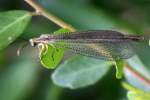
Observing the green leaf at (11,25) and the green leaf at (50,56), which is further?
the green leaf at (11,25)

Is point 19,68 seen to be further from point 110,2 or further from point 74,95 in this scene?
point 110,2

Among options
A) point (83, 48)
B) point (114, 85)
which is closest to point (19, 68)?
point (114, 85)

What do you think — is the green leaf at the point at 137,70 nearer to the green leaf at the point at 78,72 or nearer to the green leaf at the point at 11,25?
the green leaf at the point at 78,72

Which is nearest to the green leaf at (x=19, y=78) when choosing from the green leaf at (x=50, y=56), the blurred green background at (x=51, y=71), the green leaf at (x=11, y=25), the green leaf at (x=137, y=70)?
the blurred green background at (x=51, y=71)

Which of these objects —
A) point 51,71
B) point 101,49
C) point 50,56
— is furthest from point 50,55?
point 51,71

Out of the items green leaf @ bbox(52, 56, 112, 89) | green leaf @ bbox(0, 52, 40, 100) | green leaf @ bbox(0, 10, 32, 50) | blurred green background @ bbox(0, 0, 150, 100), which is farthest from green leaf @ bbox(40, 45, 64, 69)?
green leaf @ bbox(0, 52, 40, 100)
